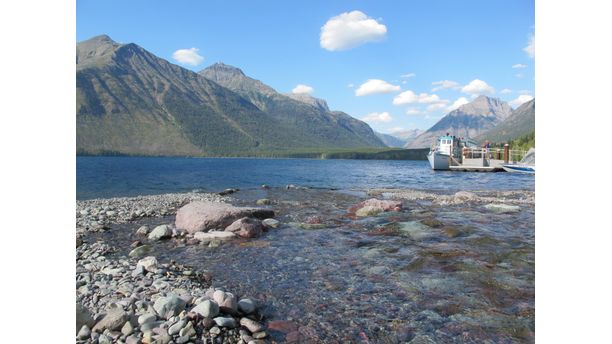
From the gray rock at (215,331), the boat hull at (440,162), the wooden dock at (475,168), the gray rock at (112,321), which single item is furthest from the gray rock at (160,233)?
the boat hull at (440,162)

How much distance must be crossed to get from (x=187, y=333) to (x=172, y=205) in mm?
16995

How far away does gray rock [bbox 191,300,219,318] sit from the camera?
5070 mm

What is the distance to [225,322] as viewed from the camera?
5.02 meters

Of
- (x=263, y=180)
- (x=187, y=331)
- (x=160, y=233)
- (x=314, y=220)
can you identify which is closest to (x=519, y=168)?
(x=263, y=180)

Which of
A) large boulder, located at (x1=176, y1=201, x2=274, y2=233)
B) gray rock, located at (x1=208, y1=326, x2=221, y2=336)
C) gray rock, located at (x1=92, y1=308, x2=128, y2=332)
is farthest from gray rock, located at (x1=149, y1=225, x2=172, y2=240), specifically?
gray rock, located at (x1=208, y1=326, x2=221, y2=336)

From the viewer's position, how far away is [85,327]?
14.9 feet

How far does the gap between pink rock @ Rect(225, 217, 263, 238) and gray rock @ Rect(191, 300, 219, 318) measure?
21.6 feet

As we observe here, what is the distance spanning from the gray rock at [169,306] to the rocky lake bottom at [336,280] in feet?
0.22

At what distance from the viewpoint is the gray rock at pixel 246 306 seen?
225 inches

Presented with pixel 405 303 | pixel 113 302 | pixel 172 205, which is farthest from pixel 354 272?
pixel 172 205

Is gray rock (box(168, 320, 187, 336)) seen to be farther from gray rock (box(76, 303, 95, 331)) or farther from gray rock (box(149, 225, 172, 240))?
gray rock (box(149, 225, 172, 240))
